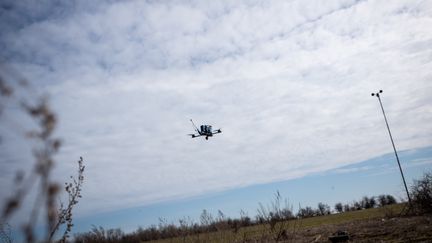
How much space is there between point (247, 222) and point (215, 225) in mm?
1911

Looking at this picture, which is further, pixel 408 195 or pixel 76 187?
pixel 408 195

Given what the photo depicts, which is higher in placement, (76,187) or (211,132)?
(211,132)

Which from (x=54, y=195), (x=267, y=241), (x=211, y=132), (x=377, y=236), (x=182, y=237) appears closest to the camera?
(x=54, y=195)

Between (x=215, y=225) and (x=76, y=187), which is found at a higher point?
(x=76, y=187)

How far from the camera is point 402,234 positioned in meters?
17.4

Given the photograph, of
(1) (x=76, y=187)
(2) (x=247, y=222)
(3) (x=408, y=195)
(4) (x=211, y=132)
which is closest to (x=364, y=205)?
(3) (x=408, y=195)

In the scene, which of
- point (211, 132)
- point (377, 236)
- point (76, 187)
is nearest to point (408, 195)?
point (377, 236)

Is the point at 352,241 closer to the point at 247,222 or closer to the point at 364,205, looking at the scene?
the point at 247,222

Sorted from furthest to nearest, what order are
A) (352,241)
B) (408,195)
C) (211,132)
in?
(408,195), (211,132), (352,241)

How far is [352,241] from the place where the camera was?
56.1 ft

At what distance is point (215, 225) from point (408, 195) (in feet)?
97.9

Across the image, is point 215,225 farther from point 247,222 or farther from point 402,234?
point 402,234

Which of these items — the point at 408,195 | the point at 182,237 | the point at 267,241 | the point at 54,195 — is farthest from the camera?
the point at 408,195

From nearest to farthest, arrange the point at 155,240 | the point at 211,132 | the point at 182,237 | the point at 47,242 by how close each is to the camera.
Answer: the point at 47,242
the point at 182,237
the point at 155,240
the point at 211,132
